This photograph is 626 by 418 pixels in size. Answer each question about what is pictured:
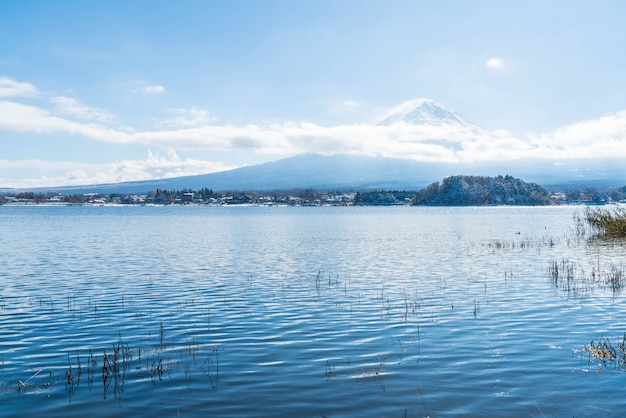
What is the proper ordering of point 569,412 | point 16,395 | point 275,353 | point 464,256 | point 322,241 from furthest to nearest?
point 322,241 → point 464,256 → point 275,353 → point 16,395 → point 569,412

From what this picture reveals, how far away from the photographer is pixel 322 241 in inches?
2424

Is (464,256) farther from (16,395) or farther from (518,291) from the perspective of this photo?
(16,395)

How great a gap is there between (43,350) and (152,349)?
3194 millimetres

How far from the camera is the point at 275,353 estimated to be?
1588 centimetres

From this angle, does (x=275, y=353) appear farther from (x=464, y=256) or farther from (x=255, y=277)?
(x=464, y=256)

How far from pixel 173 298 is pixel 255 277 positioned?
772cm

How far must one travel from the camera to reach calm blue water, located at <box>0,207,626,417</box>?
12141mm

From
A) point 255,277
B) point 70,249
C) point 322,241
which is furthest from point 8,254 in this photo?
point 322,241

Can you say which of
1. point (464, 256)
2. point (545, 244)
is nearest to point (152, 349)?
point (464, 256)

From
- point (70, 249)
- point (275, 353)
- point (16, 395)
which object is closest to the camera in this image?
point (16, 395)

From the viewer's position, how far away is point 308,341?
1722cm

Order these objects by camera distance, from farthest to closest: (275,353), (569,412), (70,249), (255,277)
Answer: (70,249) → (255,277) → (275,353) → (569,412)

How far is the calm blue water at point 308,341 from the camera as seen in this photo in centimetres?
1214

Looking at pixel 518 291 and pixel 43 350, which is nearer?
pixel 43 350
